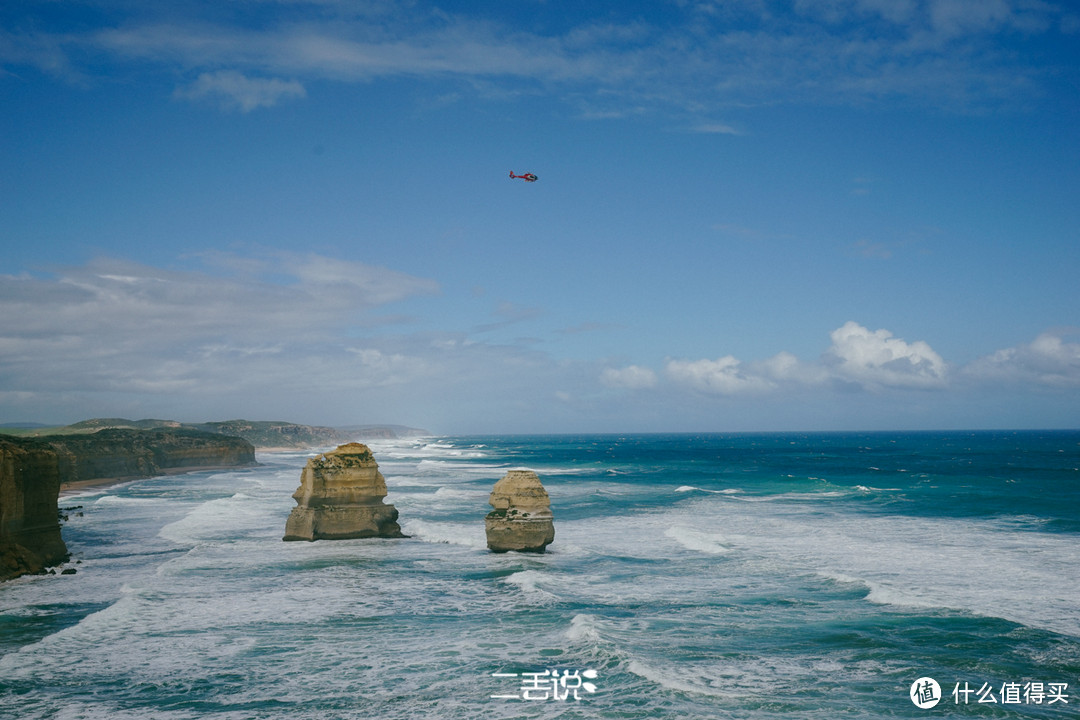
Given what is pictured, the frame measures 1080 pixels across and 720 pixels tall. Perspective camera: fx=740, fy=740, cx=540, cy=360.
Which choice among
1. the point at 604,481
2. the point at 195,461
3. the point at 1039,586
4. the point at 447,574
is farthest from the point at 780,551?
the point at 195,461

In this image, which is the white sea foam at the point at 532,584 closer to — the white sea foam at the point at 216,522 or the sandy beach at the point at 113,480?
the white sea foam at the point at 216,522

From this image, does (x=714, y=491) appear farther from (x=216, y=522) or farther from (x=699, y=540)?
(x=216, y=522)

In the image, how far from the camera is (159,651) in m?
17.4

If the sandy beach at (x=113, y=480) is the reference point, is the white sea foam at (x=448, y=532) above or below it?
above

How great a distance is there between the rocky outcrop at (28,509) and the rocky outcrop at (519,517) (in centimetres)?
1583

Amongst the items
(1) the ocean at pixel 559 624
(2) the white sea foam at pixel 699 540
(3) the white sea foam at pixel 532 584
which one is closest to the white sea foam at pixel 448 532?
(1) the ocean at pixel 559 624

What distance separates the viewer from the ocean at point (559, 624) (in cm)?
1429

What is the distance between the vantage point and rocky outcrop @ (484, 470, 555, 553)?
28.7m

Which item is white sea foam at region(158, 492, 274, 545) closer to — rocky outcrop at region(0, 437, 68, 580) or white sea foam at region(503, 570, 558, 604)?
rocky outcrop at region(0, 437, 68, 580)

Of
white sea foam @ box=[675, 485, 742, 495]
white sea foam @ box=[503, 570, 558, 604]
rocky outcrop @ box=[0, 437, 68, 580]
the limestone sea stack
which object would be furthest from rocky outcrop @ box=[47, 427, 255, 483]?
white sea foam @ box=[675, 485, 742, 495]

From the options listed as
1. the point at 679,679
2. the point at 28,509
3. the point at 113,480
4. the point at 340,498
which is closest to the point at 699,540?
the point at 340,498

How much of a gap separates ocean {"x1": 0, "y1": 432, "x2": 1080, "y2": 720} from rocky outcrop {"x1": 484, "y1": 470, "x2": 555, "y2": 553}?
81 cm

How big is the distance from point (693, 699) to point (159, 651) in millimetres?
12293

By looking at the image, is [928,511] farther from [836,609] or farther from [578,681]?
[578,681]
